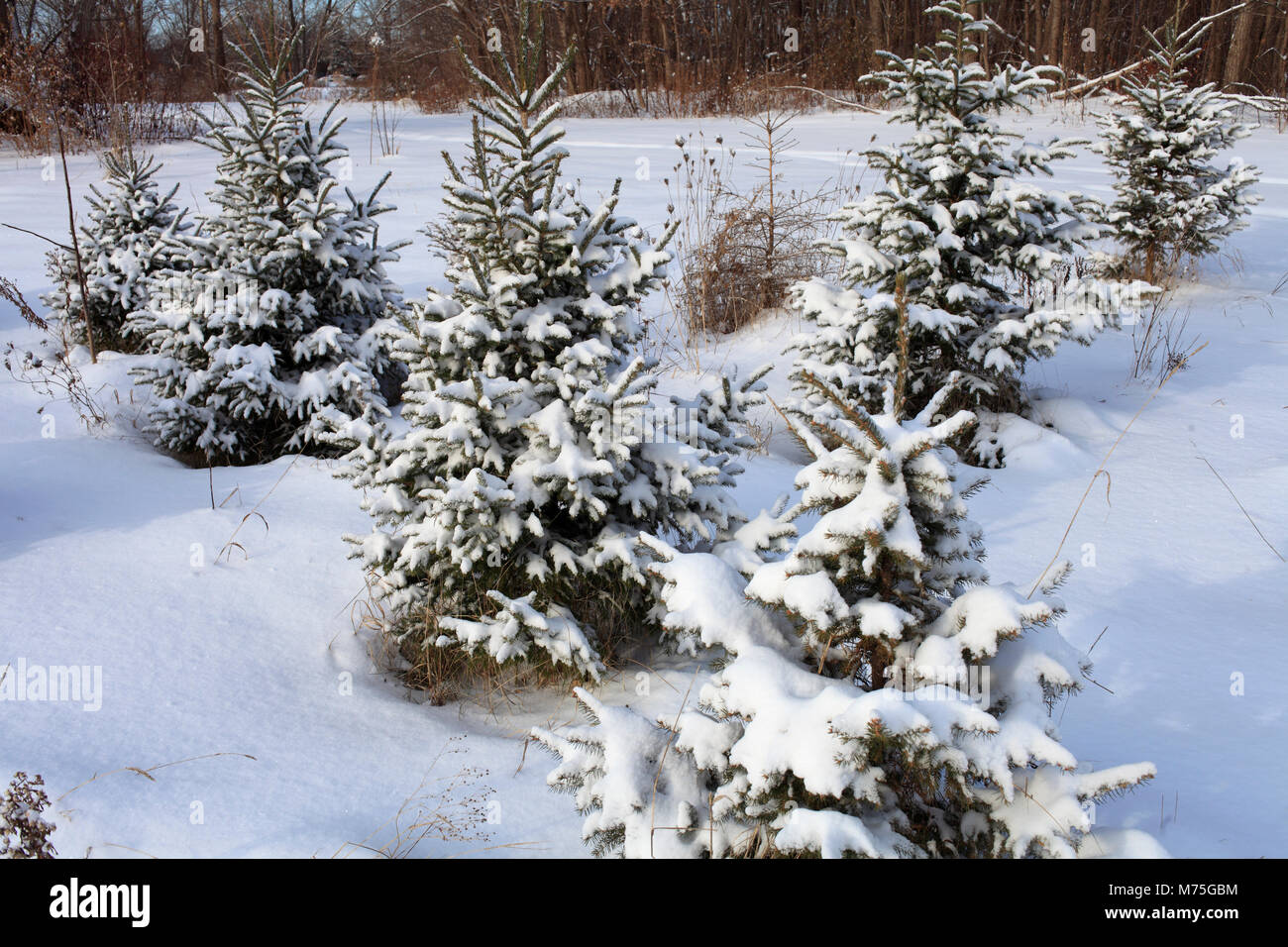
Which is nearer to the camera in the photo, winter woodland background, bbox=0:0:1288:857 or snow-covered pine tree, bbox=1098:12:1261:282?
winter woodland background, bbox=0:0:1288:857

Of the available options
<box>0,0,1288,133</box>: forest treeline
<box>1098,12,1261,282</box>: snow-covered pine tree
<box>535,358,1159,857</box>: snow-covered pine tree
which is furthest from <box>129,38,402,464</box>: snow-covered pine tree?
<box>0,0,1288,133</box>: forest treeline

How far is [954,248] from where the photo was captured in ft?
15.2

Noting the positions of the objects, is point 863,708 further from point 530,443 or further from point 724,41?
point 724,41

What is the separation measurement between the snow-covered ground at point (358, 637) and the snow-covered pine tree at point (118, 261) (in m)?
0.76

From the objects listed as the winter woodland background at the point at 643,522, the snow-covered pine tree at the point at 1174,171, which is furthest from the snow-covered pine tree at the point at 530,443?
the snow-covered pine tree at the point at 1174,171

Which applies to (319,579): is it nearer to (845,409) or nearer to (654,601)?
(654,601)

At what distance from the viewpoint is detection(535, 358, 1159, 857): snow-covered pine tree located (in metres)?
1.55

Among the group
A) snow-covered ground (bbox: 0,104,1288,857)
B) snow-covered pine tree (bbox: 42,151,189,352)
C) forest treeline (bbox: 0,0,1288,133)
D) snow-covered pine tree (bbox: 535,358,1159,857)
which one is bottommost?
snow-covered ground (bbox: 0,104,1288,857)

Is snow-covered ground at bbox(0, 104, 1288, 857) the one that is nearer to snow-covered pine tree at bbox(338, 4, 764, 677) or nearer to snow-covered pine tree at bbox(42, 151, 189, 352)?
snow-covered pine tree at bbox(338, 4, 764, 677)

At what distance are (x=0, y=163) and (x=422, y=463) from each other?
12.8 metres

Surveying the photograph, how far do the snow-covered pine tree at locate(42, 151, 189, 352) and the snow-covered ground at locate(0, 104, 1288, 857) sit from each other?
76cm

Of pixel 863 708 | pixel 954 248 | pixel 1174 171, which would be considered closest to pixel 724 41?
pixel 1174 171

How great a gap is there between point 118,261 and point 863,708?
6041 mm

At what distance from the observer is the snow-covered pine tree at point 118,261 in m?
5.89
